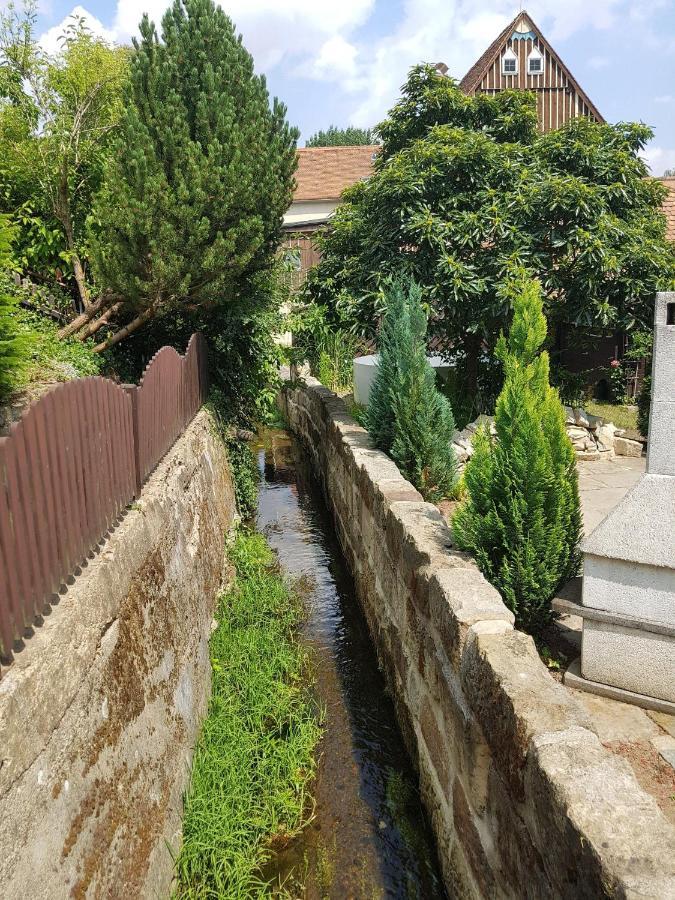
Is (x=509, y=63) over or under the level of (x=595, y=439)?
over

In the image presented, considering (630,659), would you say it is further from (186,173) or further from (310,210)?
(310,210)

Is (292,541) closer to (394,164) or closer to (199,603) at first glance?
(199,603)

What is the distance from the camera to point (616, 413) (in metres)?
11.8

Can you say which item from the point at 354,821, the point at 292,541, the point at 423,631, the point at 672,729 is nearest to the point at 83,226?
the point at 292,541

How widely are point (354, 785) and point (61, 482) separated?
296cm

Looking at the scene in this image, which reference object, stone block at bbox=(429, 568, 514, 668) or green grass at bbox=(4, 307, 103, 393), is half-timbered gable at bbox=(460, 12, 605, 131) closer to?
green grass at bbox=(4, 307, 103, 393)

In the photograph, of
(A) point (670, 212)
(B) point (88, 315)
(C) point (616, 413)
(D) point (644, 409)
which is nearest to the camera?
(B) point (88, 315)

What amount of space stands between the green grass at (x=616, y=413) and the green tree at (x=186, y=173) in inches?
263

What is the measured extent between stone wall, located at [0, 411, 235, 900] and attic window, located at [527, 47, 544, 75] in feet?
66.4

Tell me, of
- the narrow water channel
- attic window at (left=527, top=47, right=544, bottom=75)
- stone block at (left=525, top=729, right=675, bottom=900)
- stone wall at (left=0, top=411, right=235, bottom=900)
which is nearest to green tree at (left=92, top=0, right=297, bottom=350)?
stone wall at (left=0, top=411, right=235, bottom=900)

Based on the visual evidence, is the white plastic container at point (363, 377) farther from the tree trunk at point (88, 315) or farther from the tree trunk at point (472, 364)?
the tree trunk at point (88, 315)

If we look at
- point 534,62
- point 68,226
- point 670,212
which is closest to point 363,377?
point 68,226

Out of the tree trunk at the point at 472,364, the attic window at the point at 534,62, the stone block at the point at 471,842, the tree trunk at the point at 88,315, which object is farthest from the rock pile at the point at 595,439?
the attic window at the point at 534,62

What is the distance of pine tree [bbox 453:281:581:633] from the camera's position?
14.0 ft
